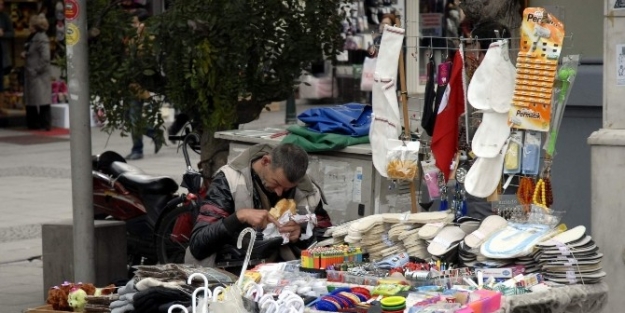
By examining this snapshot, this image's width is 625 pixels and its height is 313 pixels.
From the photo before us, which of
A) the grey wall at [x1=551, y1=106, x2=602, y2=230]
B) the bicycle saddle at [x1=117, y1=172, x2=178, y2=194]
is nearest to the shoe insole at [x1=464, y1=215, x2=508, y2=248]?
the grey wall at [x1=551, y1=106, x2=602, y2=230]

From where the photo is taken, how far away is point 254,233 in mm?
5699

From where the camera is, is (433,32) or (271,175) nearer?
(271,175)

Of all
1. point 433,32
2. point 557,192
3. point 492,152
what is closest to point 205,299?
point 492,152

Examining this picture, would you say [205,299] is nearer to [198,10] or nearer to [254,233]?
[254,233]

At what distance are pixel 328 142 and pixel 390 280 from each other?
79.2 inches

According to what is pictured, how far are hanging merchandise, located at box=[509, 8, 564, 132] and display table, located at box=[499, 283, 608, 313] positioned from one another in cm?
91

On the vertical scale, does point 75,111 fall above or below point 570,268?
above

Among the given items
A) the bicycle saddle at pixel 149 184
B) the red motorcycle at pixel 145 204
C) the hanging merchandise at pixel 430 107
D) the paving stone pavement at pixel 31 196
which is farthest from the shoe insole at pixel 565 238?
the paving stone pavement at pixel 31 196

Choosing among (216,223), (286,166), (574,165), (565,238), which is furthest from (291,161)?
(574,165)

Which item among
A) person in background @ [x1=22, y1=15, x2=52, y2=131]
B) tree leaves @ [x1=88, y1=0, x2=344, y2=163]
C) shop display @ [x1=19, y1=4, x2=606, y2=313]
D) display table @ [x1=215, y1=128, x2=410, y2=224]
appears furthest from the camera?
person in background @ [x1=22, y1=15, x2=52, y2=131]

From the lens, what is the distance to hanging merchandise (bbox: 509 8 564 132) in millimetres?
5707

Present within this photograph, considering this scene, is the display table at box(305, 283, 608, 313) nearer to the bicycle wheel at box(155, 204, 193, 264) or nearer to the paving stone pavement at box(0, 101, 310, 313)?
the bicycle wheel at box(155, 204, 193, 264)

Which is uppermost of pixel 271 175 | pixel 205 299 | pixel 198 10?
pixel 198 10

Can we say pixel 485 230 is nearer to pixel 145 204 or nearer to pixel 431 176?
pixel 431 176
